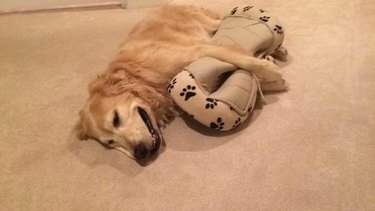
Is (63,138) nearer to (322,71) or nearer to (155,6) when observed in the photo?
(322,71)

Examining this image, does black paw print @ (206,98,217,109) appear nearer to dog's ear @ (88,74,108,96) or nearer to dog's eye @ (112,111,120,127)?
dog's eye @ (112,111,120,127)

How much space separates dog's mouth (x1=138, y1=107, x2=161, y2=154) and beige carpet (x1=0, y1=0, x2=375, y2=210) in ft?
0.17

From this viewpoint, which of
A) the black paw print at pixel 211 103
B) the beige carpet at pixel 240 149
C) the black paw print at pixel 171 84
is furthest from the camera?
the black paw print at pixel 171 84

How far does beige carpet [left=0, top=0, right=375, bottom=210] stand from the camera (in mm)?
1467

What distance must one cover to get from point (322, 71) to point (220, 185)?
34.8 inches

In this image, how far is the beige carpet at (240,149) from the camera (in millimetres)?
1467

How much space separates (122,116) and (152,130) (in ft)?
0.48

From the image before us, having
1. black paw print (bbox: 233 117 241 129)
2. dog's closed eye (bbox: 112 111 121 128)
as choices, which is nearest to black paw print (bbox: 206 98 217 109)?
black paw print (bbox: 233 117 241 129)

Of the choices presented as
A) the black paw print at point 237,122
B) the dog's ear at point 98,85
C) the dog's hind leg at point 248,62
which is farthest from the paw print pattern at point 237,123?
the dog's ear at point 98,85

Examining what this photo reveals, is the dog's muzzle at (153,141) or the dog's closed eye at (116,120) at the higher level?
the dog's closed eye at (116,120)

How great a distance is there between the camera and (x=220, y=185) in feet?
5.00

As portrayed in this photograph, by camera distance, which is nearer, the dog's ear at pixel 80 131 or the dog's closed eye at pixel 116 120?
the dog's closed eye at pixel 116 120

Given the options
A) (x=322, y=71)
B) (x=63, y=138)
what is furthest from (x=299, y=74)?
(x=63, y=138)

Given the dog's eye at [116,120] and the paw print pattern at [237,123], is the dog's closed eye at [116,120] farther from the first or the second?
the paw print pattern at [237,123]
